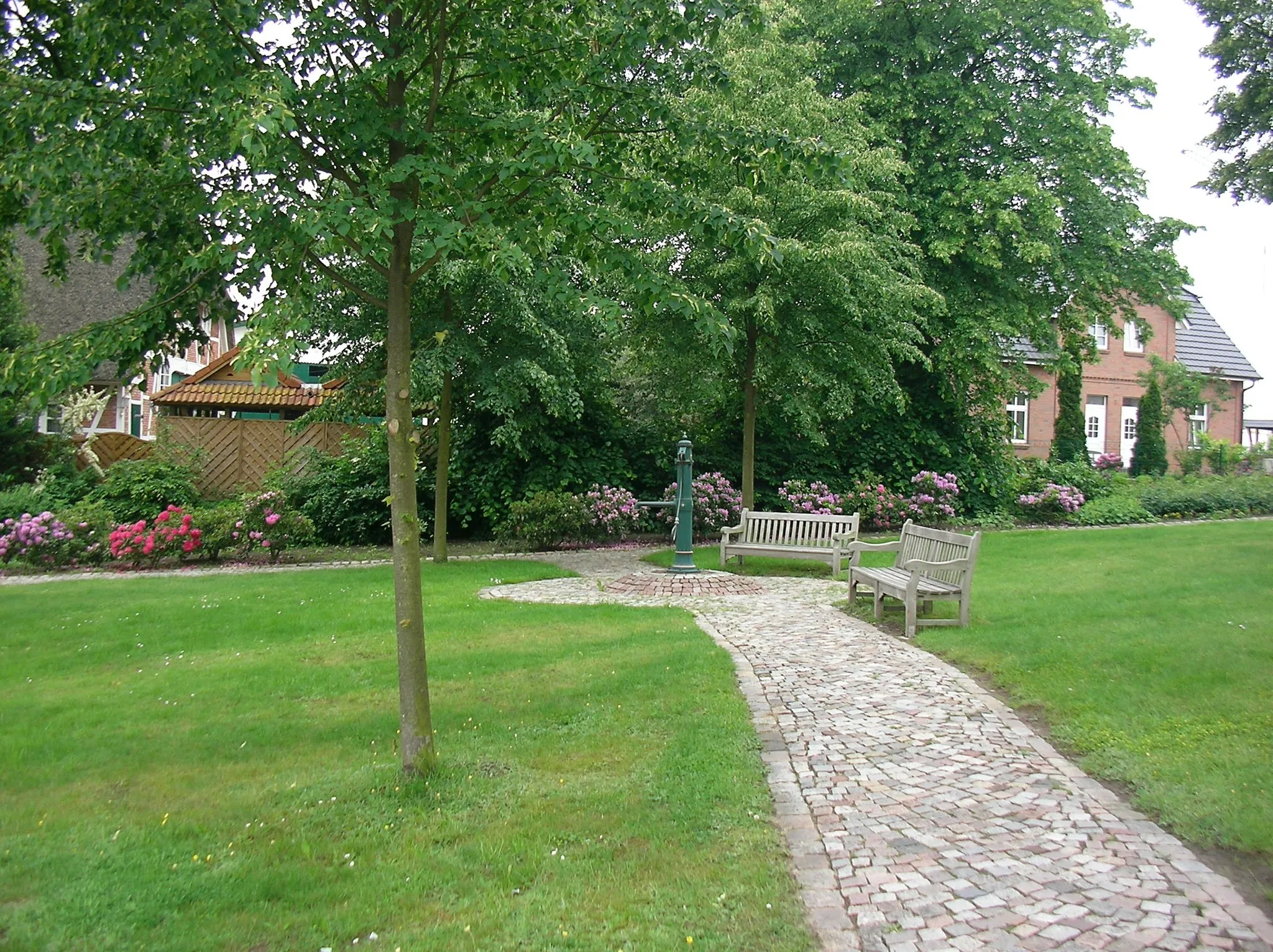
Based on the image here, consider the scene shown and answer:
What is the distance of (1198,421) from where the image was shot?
125 feet

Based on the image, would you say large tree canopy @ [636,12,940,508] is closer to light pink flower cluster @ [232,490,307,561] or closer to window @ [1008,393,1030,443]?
light pink flower cluster @ [232,490,307,561]

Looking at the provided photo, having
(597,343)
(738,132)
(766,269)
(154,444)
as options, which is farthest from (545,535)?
(738,132)

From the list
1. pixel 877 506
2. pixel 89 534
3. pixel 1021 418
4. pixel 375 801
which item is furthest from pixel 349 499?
pixel 1021 418

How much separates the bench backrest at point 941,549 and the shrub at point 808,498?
6.96 meters

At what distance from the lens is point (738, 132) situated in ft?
17.6

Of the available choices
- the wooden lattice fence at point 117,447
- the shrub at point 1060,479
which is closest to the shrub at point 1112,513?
the shrub at point 1060,479

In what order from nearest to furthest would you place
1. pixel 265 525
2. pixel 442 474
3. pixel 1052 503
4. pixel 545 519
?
pixel 442 474, pixel 265 525, pixel 545 519, pixel 1052 503

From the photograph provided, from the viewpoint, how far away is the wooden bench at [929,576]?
9039 millimetres

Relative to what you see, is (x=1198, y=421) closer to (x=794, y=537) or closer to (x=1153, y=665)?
(x=794, y=537)

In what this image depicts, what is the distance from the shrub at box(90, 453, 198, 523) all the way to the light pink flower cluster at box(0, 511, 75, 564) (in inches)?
101

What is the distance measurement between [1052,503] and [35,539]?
19157 mm

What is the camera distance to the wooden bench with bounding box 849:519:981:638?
9.04 m

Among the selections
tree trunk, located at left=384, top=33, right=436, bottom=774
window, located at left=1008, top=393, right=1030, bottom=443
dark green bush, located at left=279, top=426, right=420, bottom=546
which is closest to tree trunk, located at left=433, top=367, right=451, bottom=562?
dark green bush, located at left=279, top=426, right=420, bottom=546

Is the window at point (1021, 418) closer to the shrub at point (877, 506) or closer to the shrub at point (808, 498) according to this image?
the shrub at point (877, 506)
